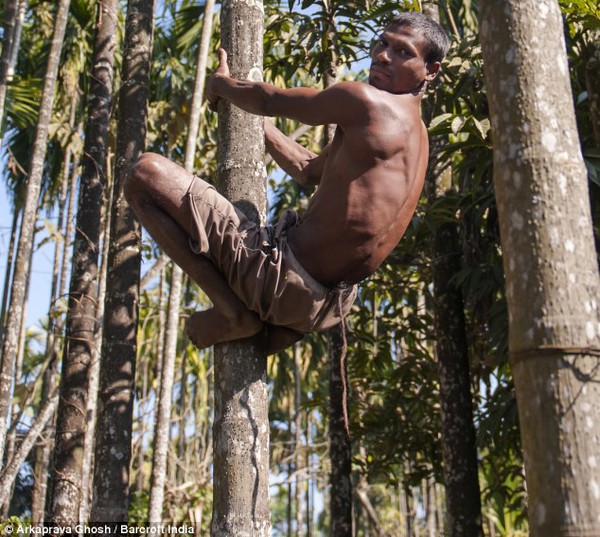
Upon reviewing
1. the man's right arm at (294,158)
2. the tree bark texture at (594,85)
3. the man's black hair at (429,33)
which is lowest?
the man's right arm at (294,158)

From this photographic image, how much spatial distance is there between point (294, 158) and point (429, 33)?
2.77ft

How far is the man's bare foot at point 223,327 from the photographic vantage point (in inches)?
128

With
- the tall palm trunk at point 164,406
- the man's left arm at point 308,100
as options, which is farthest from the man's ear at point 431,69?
the tall palm trunk at point 164,406

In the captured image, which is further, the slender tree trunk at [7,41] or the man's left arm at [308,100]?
the slender tree trunk at [7,41]

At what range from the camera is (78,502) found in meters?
Result: 6.12

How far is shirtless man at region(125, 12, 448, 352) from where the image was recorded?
337cm

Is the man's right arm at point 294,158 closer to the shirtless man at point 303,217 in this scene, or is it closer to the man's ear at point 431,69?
the shirtless man at point 303,217

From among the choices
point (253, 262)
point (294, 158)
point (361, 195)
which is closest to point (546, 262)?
point (361, 195)

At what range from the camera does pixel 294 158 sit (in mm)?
4078

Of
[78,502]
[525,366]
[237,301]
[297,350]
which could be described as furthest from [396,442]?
[297,350]

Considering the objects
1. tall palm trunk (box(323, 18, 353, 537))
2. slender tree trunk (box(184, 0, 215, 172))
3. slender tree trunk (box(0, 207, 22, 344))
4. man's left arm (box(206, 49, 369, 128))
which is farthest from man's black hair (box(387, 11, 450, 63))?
slender tree trunk (box(0, 207, 22, 344))

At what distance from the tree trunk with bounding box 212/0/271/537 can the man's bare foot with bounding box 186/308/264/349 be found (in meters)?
0.04

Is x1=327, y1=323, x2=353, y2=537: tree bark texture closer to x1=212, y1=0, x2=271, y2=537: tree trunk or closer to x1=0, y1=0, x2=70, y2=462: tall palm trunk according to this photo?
x1=0, y1=0, x2=70, y2=462: tall palm trunk

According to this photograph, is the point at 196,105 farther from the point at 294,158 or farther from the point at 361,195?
the point at 361,195
